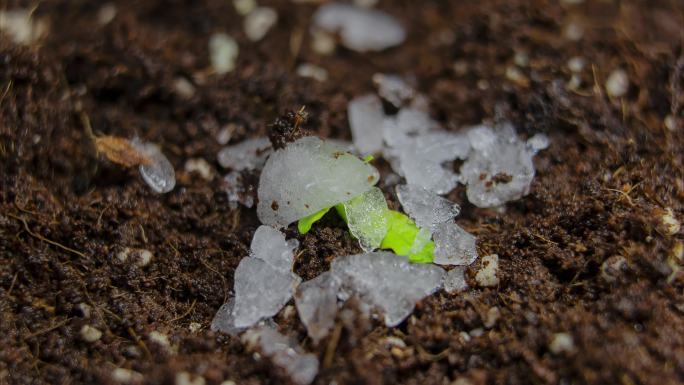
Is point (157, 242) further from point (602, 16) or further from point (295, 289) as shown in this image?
point (602, 16)

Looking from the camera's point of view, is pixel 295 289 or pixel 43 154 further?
pixel 43 154

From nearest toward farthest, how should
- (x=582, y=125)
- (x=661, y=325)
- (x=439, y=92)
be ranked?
(x=661, y=325) < (x=582, y=125) < (x=439, y=92)

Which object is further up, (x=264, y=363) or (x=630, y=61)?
(x=630, y=61)

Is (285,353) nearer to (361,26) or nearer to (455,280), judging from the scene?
(455,280)

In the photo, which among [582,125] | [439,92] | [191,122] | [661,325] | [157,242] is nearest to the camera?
[661,325]

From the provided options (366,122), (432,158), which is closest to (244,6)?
(366,122)

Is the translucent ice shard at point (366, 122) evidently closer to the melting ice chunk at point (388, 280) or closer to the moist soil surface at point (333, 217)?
the moist soil surface at point (333, 217)

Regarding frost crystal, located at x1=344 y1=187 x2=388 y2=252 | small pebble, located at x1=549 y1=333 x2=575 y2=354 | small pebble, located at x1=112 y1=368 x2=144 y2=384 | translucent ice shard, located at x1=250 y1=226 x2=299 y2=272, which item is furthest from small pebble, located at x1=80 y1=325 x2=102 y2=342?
small pebble, located at x1=549 y1=333 x2=575 y2=354

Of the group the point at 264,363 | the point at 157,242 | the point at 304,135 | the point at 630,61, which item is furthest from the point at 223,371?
the point at 630,61
